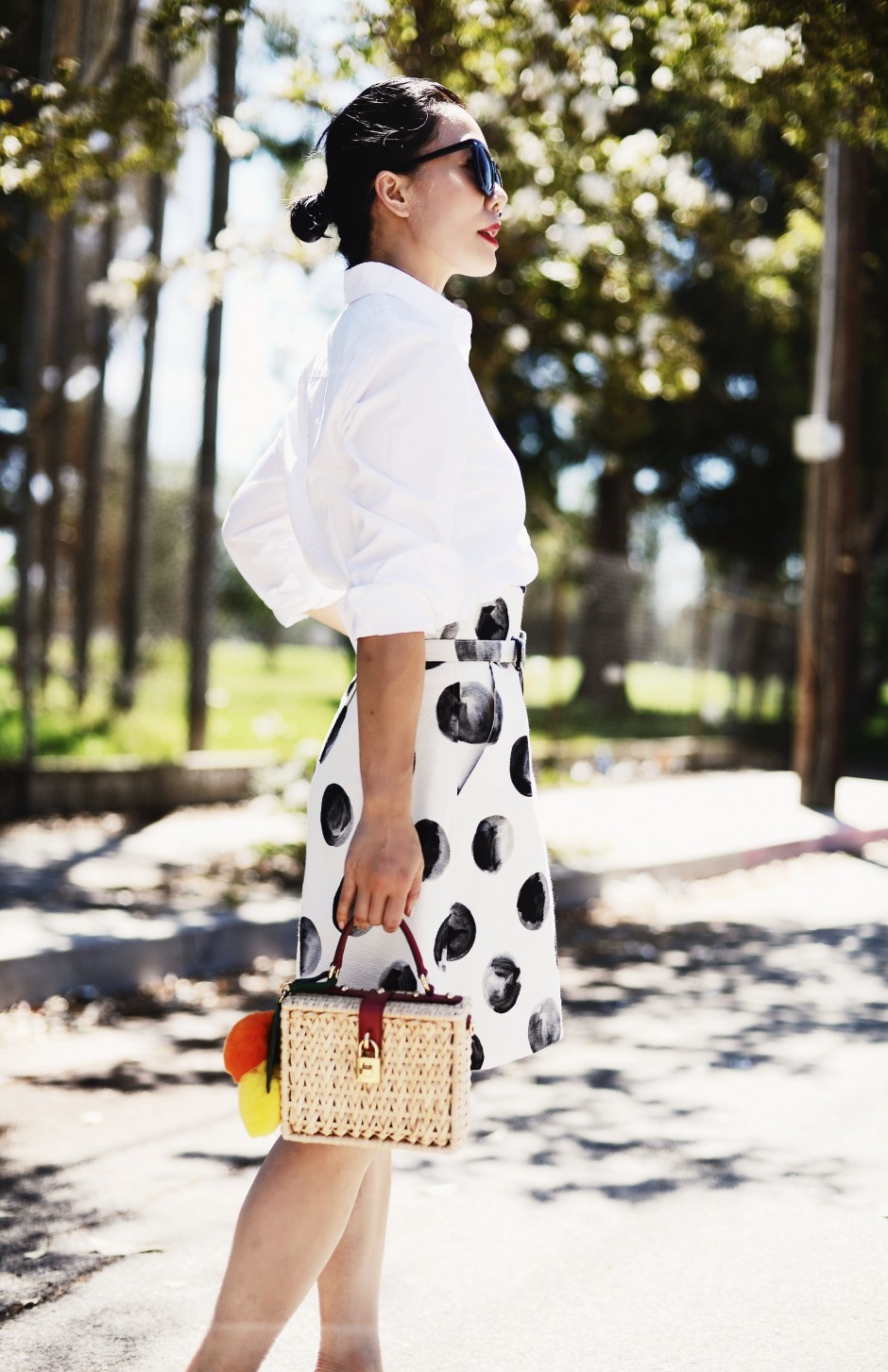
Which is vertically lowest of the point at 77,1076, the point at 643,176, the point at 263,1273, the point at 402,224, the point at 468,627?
the point at 77,1076

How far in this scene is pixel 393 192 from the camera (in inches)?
84.6

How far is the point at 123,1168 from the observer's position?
3678 millimetres

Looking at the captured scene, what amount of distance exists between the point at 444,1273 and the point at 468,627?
63.0 inches

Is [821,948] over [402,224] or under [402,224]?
under

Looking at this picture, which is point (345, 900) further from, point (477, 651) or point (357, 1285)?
point (357, 1285)

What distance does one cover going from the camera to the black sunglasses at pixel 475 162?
2.14 metres

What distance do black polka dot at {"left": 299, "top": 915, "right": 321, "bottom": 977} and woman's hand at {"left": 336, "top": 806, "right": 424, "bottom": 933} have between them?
0.58ft

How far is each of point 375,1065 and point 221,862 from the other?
21.0ft

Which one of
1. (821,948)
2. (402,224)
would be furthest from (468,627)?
(821,948)

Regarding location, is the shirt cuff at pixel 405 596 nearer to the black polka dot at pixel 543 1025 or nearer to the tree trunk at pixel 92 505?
the black polka dot at pixel 543 1025

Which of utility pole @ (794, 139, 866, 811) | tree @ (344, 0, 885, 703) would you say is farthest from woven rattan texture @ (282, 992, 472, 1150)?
utility pole @ (794, 139, 866, 811)

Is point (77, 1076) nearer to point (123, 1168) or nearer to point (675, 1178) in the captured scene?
point (123, 1168)

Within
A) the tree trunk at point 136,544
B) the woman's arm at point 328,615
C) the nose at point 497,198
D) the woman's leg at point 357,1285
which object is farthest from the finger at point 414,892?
the tree trunk at point 136,544

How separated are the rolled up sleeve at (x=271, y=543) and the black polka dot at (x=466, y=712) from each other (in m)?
0.42
